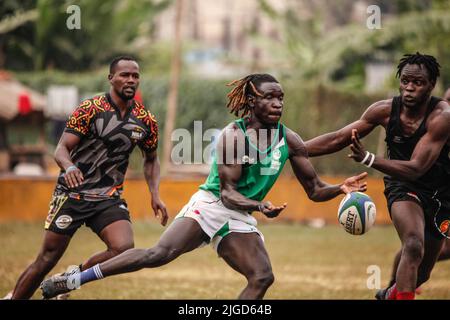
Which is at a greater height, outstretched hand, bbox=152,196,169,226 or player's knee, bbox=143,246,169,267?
outstretched hand, bbox=152,196,169,226

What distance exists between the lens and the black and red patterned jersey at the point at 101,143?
365 inches

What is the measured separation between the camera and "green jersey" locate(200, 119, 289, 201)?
323 inches

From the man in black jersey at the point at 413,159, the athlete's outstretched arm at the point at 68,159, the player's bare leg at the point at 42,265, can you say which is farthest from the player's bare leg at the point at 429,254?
the player's bare leg at the point at 42,265

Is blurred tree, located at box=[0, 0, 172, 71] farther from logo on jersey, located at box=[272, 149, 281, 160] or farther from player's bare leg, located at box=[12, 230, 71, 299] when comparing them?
logo on jersey, located at box=[272, 149, 281, 160]

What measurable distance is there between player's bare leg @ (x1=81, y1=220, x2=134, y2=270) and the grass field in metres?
1.79

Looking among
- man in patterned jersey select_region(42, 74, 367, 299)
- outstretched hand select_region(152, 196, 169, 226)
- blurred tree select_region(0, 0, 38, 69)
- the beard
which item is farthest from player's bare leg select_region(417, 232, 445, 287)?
blurred tree select_region(0, 0, 38, 69)

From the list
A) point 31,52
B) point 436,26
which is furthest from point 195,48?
point 436,26

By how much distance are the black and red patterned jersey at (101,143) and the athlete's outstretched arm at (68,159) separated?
76 millimetres

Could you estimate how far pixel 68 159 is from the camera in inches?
355

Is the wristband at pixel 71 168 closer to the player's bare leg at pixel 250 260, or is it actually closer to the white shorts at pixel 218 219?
the white shorts at pixel 218 219

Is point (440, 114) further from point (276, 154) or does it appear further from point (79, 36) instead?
point (79, 36)
